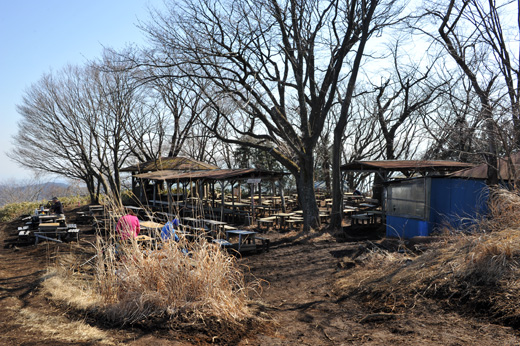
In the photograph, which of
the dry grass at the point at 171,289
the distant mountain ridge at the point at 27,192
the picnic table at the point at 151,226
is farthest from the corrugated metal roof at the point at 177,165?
the distant mountain ridge at the point at 27,192

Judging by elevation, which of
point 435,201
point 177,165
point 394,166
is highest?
point 177,165

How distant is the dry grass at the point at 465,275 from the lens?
15.7ft

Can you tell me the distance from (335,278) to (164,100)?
945 inches

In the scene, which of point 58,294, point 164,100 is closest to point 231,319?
point 58,294

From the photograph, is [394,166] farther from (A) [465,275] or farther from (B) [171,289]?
(B) [171,289]

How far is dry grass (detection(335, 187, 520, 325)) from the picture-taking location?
15.7ft

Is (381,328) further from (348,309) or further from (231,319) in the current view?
(231,319)

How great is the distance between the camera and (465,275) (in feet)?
17.5

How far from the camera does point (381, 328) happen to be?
4.62 m

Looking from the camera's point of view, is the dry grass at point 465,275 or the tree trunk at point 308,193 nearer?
the dry grass at point 465,275

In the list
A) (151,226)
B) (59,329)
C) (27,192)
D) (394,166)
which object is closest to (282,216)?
(394,166)

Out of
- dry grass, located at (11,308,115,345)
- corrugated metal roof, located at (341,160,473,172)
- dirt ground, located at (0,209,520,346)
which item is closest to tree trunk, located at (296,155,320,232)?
corrugated metal roof, located at (341,160,473,172)

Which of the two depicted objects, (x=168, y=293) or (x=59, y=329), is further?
(x=168, y=293)

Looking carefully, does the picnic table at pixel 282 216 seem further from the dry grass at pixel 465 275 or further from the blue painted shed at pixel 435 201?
the dry grass at pixel 465 275
